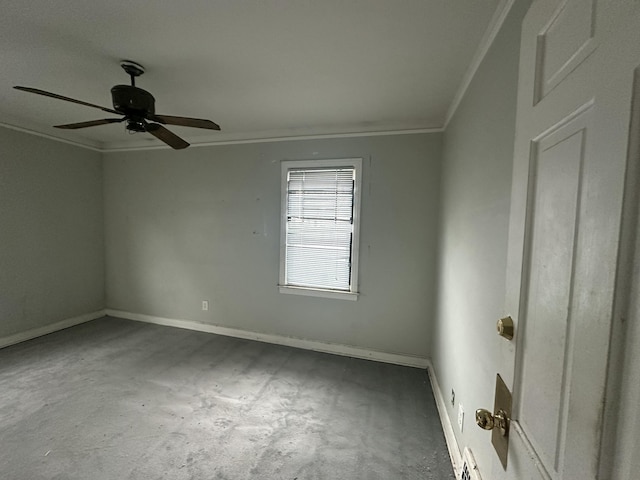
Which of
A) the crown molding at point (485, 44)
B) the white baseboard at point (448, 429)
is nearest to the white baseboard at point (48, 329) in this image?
the white baseboard at point (448, 429)

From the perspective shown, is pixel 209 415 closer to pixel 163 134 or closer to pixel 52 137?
pixel 163 134

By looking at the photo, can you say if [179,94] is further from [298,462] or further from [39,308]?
[39,308]

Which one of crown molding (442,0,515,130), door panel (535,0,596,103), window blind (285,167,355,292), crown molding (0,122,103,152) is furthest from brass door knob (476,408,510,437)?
crown molding (0,122,103,152)

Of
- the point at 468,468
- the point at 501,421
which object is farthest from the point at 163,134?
the point at 468,468

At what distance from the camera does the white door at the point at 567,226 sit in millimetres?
391

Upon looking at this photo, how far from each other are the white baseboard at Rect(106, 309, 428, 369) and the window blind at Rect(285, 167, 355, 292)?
2.14 ft

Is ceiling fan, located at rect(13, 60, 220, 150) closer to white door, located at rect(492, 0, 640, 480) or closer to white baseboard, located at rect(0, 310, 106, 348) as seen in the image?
white door, located at rect(492, 0, 640, 480)

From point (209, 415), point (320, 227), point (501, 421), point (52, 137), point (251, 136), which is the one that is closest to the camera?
point (501, 421)

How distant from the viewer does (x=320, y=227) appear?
298 centimetres

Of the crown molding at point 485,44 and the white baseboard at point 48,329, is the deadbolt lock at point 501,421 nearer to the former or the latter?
the crown molding at point 485,44

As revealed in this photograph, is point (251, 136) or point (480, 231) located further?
point (251, 136)

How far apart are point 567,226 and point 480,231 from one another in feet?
3.13

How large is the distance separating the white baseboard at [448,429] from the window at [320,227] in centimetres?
Result: 107

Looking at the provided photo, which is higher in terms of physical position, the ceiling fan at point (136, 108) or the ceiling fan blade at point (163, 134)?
the ceiling fan at point (136, 108)
